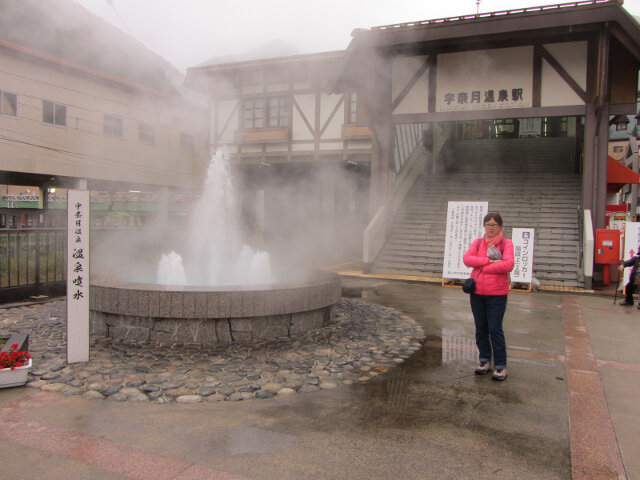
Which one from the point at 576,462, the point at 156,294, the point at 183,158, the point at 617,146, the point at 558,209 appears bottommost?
the point at 576,462

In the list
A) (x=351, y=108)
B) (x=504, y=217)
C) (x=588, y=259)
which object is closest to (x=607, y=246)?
(x=588, y=259)

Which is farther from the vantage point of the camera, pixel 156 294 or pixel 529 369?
pixel 156 294

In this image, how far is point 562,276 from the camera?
918 cm

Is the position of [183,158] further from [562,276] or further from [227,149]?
[562,276]

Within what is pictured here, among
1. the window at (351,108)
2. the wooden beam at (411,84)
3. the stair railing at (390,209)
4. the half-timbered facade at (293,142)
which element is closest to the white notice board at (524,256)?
the stair railing at (390,209)

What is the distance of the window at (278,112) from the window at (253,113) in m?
0.32

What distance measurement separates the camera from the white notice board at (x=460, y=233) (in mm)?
8797

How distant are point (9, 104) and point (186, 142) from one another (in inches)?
242

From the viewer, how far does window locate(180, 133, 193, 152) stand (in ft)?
55.7

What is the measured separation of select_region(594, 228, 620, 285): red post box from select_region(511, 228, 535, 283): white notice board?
1.60 metres

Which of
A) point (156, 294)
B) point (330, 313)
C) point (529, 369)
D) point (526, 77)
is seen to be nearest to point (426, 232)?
point (526, 77)

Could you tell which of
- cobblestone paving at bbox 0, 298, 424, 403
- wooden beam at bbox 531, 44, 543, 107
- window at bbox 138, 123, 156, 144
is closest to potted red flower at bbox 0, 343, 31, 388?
cobblestone paving at bbox 0, 298, 424, 403

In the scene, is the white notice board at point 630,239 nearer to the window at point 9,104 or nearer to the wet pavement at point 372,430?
the wet pavement at point 372,430

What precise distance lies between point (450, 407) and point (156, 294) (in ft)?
9.43
